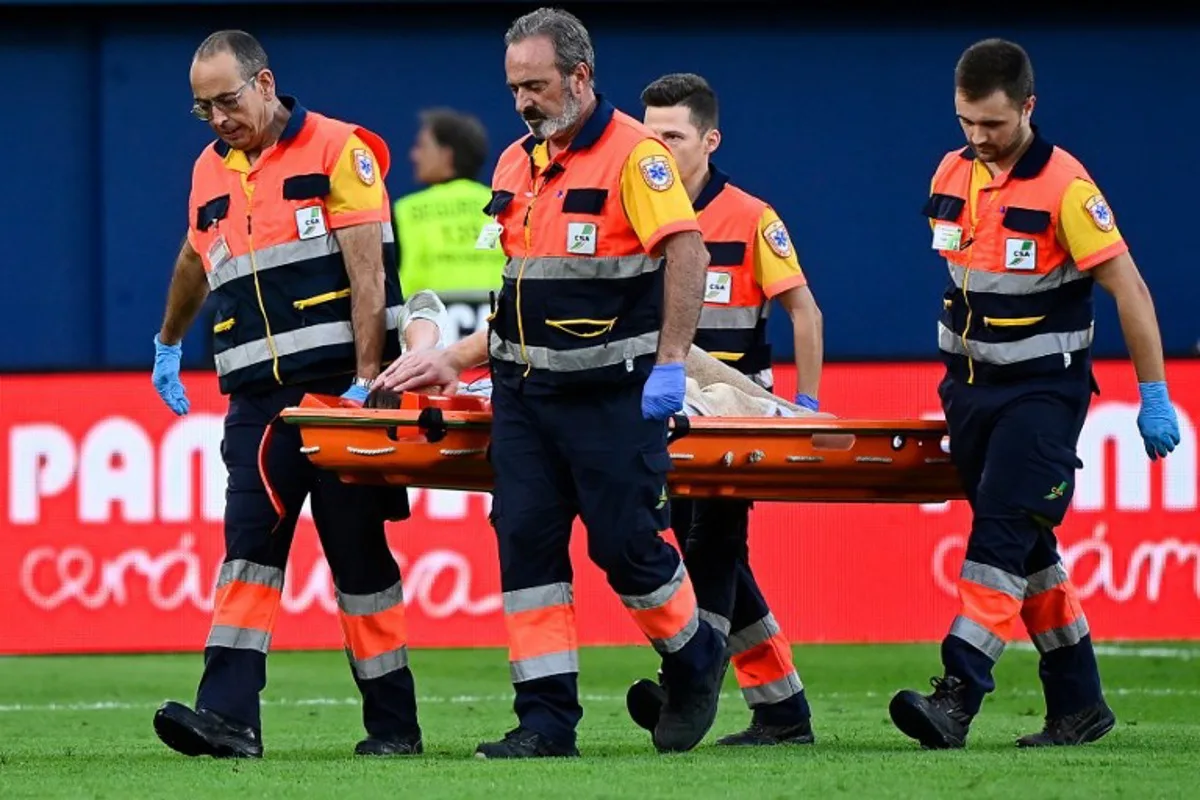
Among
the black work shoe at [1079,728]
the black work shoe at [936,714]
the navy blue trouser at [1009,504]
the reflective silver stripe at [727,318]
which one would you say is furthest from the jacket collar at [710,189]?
the black work shoe at [1079,728]

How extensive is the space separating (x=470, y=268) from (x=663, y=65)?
17.2 ft

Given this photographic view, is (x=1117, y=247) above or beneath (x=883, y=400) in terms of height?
above

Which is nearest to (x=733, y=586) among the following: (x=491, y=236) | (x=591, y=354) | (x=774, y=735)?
(x=774, y=735)

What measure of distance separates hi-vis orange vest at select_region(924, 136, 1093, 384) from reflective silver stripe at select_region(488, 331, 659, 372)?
1000 millimetres

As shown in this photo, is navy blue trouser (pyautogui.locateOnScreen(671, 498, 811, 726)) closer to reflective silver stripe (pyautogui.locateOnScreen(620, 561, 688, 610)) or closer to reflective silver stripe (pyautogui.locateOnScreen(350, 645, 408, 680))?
reflective silver stripe (pyautogui.locateOnScreen(620, 561, 688, 610))

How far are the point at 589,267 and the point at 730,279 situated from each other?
1.32m

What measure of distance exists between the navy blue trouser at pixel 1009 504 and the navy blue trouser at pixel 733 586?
69 cm

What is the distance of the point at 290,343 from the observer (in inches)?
272

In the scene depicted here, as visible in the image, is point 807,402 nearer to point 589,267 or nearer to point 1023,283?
point 1023,283

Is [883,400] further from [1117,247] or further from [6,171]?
[6,171]

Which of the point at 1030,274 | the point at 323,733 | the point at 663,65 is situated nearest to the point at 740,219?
the point at 1030,274

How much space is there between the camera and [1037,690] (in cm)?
977

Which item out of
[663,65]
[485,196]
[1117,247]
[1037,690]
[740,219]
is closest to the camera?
[1117,247]

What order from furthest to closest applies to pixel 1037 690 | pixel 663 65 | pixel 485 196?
pixel 663 65 → pixel 485 196 → pixel 1037 690
